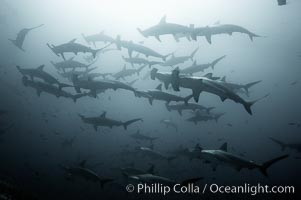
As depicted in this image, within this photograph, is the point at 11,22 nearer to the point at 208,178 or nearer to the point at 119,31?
the point at 119,31

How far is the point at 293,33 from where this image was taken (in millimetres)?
47875

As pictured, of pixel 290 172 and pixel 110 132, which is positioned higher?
pixel 110 132

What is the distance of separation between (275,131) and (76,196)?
93.0 ft

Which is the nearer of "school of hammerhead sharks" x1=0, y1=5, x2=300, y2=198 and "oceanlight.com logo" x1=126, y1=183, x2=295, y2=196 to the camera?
"school of hammerhead sharks" x1=0, y1=5, x2=300, y2=198

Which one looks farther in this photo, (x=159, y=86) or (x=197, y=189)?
(x=197, y=189)

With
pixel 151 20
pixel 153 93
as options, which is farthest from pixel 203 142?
pixel 153 93

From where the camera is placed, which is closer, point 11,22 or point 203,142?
point 11,22

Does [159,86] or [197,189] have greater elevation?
[159,86]

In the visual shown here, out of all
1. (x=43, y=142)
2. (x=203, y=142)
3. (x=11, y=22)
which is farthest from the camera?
(x=203, y=142)

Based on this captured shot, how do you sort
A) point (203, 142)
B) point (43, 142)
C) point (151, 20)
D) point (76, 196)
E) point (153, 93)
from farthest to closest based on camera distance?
point (151, 20), point (203, 142), point (43, 142), point (76, 196), point (153, 93)

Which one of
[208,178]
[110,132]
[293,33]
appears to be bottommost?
[208,178]

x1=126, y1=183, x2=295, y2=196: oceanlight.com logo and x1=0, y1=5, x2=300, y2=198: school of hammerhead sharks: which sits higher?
x1=0, y1=5, x2=300, y2=198: school of hammerhead sharks

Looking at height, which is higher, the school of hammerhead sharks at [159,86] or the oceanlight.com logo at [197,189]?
the school of hammerhead sharks at [159,86]

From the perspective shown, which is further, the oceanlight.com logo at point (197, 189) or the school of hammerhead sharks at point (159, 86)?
the oceanlight.com logo at point (197, 189)
